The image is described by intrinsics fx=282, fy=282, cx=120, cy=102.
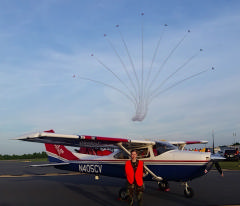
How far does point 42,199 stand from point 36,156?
201 feet

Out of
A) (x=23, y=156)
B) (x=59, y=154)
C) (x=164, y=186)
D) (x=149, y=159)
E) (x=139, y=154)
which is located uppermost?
(x=139, y=154)

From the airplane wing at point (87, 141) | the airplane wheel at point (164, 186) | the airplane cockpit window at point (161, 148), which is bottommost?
the airplane wheel at point (164, 186)

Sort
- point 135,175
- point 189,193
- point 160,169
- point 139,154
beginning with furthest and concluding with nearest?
A: point 139,154
point 160,169
point 189,193
point 135,175

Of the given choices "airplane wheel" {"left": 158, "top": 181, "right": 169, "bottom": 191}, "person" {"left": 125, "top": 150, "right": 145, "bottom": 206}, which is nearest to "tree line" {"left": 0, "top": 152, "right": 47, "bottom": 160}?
"airplane wheel" {"left": 158, "top": 181, "right": 169, "bottom": 191}

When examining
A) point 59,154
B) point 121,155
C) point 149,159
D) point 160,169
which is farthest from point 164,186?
point 59,154

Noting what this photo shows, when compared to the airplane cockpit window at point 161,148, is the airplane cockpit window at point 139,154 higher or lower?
lower

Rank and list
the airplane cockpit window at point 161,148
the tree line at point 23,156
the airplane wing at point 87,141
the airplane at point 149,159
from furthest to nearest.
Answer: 1. the tree line at point 23,156
2. the airplane cockpit window at point 161,148
3. the airplane wing at point 87,141
4. the airplane at point 149,159

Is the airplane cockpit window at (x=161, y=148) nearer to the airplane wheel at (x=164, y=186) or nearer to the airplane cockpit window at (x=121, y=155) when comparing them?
the airplane cockpit window at (x=121, y=155)

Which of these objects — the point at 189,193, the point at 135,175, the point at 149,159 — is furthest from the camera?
the point at 149,159

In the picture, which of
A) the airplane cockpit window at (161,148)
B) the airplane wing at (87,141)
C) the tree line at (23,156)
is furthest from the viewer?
the tree line at (23,156)

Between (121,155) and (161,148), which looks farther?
(121,155)

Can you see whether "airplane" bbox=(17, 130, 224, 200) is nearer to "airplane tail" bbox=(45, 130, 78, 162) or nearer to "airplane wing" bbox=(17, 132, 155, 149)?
"airplane wing" bbox=(17, 132, 155, 149)

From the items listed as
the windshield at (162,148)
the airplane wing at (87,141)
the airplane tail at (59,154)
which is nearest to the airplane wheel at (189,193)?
the windshield at (162,148)

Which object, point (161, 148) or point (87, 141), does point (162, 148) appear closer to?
point (161, 148)
